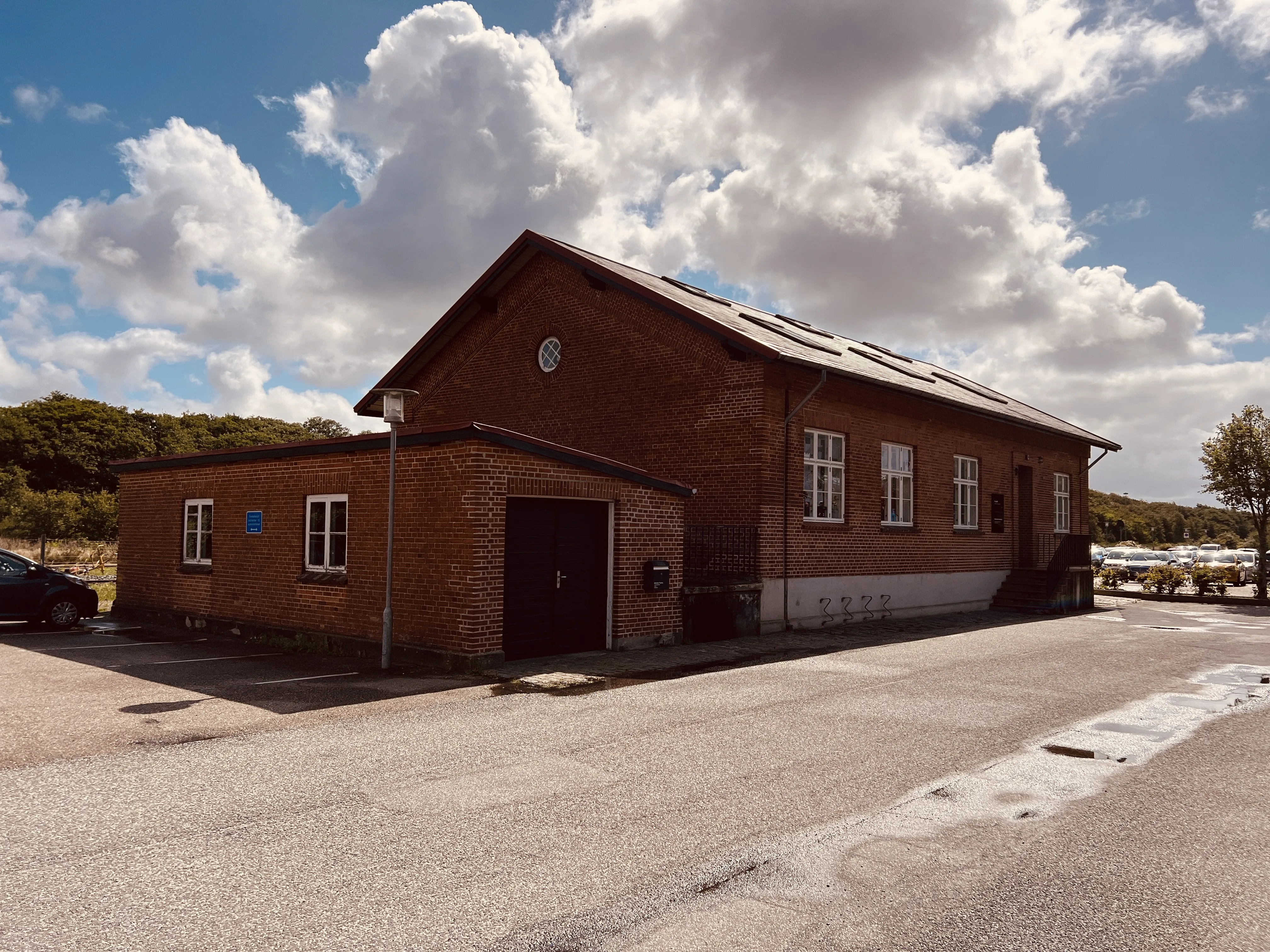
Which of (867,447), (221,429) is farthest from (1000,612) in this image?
(221,429)

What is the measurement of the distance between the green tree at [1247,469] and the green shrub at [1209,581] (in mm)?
1060

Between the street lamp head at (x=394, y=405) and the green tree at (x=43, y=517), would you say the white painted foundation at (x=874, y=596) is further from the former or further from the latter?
the green tree at (x=43, y=517)

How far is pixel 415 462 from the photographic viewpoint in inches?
457

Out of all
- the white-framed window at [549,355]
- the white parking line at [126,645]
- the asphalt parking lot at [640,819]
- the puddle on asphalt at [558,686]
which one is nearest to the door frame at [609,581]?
the puddle on asphalt at [558,686]

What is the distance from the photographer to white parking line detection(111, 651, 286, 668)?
11.2 m

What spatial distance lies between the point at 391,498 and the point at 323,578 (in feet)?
8.50

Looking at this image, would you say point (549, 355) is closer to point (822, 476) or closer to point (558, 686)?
point (822, 476)

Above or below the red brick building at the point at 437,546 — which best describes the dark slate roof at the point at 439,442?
above

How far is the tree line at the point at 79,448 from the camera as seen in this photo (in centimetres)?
4016

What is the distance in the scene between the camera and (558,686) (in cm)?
958


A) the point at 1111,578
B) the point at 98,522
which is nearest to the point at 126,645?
the point at 1111,578

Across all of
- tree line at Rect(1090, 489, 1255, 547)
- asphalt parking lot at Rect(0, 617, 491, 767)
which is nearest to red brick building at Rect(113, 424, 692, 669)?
asphalt parking lot at Rect(0, 617, 491, 767)

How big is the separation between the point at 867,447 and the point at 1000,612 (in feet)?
20.7

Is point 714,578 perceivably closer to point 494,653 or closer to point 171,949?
point 494,653
